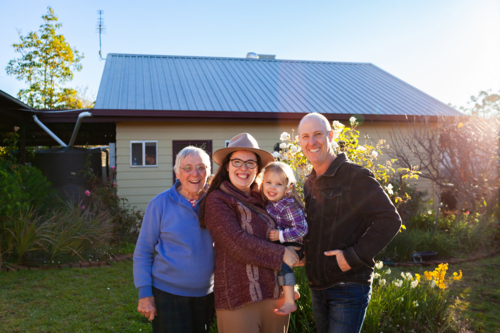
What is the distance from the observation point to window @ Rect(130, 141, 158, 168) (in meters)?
9.62

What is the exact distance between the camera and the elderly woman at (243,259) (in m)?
2.22

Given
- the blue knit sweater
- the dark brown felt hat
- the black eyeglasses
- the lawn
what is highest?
the dark brown felt hat

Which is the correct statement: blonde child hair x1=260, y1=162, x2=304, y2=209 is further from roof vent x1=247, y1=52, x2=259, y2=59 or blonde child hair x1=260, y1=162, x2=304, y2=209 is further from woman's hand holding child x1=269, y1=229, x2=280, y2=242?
roof vent x1=247, y1=52, x2=259, y2=59

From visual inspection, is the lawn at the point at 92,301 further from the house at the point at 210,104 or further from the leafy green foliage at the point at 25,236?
the house at the point at 210,104

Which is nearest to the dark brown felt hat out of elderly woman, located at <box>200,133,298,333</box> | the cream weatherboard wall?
elderly woman, located at <box>200,133,298,333</box>

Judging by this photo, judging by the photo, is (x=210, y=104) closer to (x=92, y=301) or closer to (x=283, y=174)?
(x=92, y=301)

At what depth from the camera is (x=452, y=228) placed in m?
8.38

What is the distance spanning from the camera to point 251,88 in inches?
477

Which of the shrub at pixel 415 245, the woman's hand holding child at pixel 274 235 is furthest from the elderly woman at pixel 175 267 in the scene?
the shrub at pixel 415 245

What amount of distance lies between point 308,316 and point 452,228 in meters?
6.44

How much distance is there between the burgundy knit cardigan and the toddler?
76 mm

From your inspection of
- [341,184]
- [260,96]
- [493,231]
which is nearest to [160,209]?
[341,184]

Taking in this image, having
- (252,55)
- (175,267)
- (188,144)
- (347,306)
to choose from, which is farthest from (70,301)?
(252,55)

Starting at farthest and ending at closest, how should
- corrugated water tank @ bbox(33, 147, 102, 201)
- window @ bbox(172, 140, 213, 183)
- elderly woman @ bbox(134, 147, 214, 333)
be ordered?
window @ bbox(172, 140, 213, 183), corrugated water tank @ bbox(33, 147, 102, 201), elderly woman @ bbox(134, 147, 214, 333)
